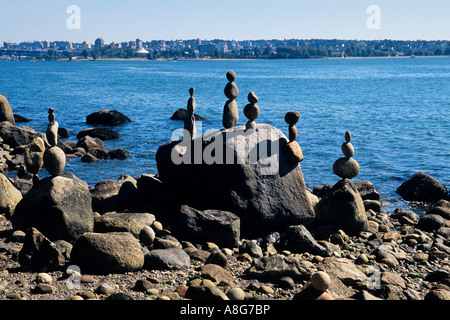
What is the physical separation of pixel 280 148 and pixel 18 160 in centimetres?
1503

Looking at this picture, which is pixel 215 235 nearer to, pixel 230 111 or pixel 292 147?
pixel 292 147

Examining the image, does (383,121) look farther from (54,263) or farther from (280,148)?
(54,263)

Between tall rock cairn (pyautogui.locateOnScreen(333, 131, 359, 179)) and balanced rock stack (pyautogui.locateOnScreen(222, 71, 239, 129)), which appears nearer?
balanced rock stack (pyautogui.locateOnScreen(222, 71, 239, 129))

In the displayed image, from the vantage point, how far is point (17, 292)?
828 cm

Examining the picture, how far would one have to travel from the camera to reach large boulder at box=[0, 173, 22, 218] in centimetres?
1278

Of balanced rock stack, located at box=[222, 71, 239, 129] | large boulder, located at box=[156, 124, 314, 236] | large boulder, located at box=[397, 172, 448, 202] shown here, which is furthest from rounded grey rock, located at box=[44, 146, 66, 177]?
large boulder, located at box=[397, 172, 448, 202]

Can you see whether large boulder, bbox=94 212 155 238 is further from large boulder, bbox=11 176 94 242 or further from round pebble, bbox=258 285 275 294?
round pebble, bbox=258 285 275 294

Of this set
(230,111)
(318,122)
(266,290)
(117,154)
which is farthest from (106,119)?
(266,290)

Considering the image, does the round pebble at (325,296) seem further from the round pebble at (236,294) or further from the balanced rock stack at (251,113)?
the balanced rock stack at (251,113)

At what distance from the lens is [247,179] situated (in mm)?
11805

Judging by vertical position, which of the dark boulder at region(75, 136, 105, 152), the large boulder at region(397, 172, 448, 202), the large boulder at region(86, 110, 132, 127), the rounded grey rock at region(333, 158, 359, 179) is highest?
the rounded grey rock at region(333, 158, 359, 179)

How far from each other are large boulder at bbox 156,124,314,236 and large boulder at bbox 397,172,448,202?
312 inches
